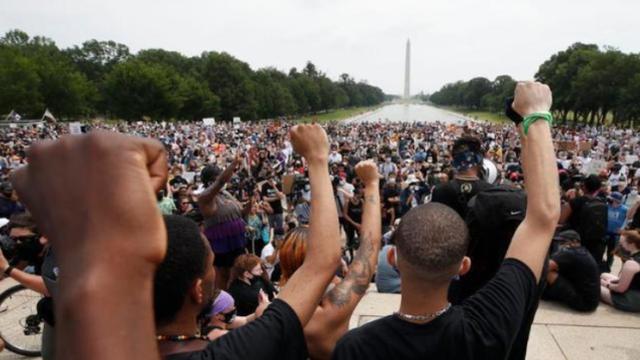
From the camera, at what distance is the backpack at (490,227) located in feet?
7.66

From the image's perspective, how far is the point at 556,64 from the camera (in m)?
88.8

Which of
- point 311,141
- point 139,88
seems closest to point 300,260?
point 311,141

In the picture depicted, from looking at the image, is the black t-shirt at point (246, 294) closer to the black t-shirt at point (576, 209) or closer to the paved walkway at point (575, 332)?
the paved walkway at point (575, 332)

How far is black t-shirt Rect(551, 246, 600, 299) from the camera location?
466cm

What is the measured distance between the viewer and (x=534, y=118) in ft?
5.52

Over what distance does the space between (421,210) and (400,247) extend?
18cm

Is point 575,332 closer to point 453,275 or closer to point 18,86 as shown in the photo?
point 453,275

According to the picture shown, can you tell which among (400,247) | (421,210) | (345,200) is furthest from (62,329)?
(345,200)

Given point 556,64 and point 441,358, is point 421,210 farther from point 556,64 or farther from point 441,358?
point 556,64

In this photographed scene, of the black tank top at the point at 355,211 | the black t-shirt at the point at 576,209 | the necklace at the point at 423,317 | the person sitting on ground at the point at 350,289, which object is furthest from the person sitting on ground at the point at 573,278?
the black tank top at the point at 355,211

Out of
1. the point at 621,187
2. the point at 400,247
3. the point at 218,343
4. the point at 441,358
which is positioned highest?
the point at 400,247

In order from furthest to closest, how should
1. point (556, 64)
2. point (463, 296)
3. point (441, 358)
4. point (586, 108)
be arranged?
point (556, 64), point (586, 108), point (463, 296), point (441, 358)

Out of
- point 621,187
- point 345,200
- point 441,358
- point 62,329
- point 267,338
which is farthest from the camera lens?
point 621,187

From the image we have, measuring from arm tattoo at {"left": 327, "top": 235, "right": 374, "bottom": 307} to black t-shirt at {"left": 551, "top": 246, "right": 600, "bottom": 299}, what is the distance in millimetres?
3599
